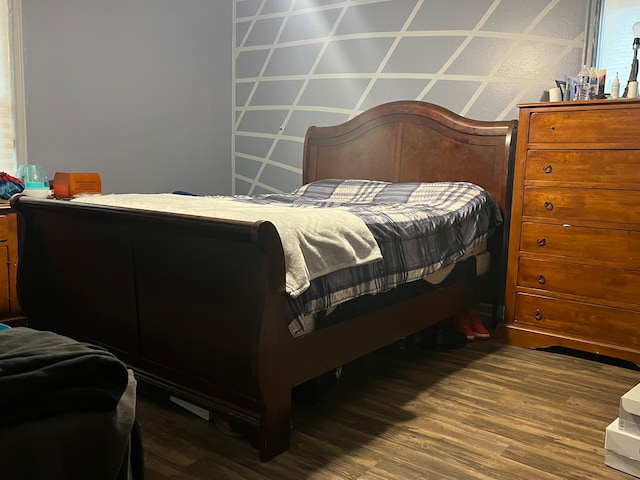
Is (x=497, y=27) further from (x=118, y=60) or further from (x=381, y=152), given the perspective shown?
(x=118, y=60)

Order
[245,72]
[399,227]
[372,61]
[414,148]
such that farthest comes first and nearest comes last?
[245,72] → [372,61] → [414,148] → [399,227]

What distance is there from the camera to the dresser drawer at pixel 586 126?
258 centimetres

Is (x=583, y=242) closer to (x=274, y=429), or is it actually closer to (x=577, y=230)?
(x=577, y=230)

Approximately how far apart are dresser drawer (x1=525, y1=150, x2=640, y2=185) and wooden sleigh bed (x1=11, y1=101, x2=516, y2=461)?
2.34 ft

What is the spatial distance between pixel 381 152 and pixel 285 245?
2.23 meters

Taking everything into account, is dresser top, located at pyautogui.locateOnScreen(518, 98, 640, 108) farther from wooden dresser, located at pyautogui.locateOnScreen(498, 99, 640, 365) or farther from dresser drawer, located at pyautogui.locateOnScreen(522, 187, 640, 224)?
dresser drawer, located at pyautogui.locateOnScreen(522, 187, 640, 224)

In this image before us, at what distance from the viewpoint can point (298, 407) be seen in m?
2.17

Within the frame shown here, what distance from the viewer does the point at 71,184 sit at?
328cm

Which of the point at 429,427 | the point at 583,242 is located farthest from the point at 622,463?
the point at 583,242

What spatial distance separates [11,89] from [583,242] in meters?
3.35

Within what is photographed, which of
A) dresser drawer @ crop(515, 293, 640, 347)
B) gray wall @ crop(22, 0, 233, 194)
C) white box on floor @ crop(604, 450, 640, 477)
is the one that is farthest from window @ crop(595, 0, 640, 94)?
gray wall @ crop(22, 0, 233, 194)

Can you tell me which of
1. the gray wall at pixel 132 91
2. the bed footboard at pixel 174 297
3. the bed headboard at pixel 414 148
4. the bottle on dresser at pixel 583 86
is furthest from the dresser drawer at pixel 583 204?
the gray wall at pixel 132 91

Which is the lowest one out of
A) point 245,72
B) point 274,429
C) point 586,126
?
point 274,429

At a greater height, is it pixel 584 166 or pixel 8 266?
pixel 584 166
